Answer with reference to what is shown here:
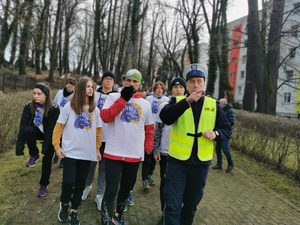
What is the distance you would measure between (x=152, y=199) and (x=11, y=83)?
20.8 meters

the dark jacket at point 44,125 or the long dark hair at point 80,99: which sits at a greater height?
the long dark hair at point 80,99

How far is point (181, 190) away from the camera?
2.94 metres

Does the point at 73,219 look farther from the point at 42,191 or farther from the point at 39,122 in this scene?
the point at 39,122

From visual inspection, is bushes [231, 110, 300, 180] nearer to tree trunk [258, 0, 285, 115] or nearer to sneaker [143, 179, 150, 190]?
sneaker [143, 179, 150, 190]

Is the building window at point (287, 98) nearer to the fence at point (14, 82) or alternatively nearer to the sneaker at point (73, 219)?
the fence at point (14, 82)

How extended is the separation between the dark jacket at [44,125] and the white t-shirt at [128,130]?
45.8 inches

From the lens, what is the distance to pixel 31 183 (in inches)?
203

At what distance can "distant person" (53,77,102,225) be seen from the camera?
353cm

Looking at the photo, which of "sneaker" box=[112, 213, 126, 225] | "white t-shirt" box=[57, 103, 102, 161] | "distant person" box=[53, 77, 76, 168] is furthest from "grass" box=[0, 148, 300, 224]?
"distant person" box=[53, 77, 76, 168]

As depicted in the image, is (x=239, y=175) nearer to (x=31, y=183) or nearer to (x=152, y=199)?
(x=152, y=199)

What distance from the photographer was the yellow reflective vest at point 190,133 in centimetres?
296

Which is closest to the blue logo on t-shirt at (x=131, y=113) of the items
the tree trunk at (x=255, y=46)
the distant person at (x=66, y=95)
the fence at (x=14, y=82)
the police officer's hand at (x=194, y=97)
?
the police officer's hand at (x=194, y=97)

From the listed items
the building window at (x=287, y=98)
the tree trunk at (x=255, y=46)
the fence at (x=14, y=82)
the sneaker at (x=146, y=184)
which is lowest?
the sneaker at (x=146, y=184)

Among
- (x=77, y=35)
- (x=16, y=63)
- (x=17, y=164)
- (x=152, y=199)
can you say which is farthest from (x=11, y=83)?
(x=77, y=35)
